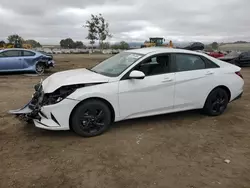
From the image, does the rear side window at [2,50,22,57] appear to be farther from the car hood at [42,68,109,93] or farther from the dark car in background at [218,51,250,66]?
the dark car in background at [218,51,250,66]

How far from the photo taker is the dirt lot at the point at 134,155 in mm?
3334

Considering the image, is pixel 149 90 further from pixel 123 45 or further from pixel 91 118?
pixel 123 45

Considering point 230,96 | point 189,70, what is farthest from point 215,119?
point 189,70

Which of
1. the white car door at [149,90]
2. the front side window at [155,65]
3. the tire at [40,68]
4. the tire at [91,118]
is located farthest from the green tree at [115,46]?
the tire at [91,118]

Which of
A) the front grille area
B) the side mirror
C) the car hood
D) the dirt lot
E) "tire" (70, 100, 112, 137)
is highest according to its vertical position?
the side mirror

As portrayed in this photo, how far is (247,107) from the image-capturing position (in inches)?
273

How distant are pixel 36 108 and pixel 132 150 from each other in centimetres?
176

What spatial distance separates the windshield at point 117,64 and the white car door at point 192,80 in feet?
2.97

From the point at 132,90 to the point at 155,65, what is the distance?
2.58ft

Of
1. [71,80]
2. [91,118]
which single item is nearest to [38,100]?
[71,80]

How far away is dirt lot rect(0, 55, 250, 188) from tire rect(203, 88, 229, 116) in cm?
24

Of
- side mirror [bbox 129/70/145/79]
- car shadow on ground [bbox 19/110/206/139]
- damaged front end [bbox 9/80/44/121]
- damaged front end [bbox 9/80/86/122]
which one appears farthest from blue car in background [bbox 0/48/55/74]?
side mirror [bbox 129/70/145/79]

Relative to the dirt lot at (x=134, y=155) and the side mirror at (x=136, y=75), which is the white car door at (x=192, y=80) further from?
the side mirror at (x=136, y=75)

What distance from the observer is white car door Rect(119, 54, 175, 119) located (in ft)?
15.9
